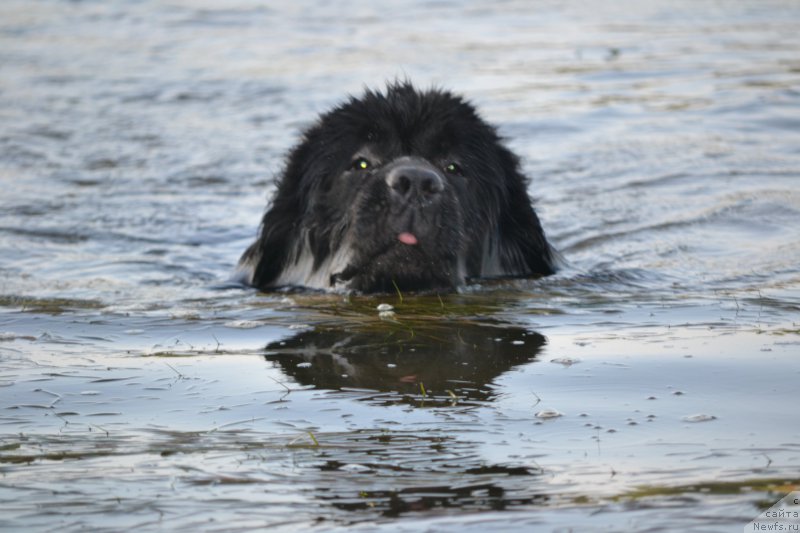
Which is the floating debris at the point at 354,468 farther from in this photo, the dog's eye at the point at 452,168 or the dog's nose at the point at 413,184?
the dog's eye at the point at 452,168

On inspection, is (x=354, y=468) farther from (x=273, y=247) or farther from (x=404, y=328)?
(x=273, y=247)

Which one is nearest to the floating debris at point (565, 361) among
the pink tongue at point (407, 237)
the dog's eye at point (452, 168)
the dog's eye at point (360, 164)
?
the pink tongue at point (407, 237)

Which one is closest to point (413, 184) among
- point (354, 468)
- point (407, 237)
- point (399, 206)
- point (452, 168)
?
point (399, 206)

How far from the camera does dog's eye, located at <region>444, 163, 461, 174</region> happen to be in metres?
6.19

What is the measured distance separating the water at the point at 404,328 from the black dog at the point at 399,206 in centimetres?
25

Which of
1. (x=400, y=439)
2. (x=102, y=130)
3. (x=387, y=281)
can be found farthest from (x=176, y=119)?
(x=400, y=439)

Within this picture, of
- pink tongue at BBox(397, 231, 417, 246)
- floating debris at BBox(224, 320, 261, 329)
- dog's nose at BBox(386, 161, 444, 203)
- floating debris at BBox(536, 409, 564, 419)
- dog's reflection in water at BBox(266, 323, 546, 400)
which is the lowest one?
floating debris at BBox(224, 320, 261, 329)

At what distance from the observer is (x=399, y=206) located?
5.74 m

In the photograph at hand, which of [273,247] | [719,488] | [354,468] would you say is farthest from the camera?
[273,247]

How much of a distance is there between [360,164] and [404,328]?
1296 mm

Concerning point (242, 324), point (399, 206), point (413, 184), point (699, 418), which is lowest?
point (242, 324)

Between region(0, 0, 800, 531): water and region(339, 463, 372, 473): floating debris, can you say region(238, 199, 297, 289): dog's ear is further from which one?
region(339, 463, 372, 473): floating debris

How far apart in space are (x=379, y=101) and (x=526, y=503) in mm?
3535

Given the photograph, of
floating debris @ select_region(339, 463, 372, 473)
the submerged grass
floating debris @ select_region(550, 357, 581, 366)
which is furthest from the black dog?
the submerged grass
